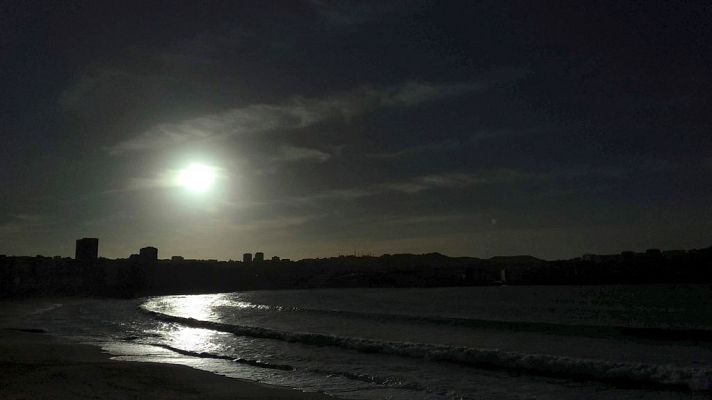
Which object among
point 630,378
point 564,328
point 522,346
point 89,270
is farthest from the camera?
point 89,270

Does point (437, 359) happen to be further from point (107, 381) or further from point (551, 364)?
point (107, 381)

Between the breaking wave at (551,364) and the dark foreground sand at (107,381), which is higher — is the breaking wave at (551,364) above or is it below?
below

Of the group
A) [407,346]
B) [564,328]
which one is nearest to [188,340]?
[407,346]

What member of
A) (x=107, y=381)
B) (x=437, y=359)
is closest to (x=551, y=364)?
(x=437, y=359)

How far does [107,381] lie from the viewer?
13422mm

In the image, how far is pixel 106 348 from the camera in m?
22.1

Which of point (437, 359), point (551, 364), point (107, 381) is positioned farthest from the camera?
point (437, 359)

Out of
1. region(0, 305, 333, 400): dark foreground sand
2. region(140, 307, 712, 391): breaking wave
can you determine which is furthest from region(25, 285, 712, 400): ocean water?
region(0, 305, 333, 400): dark foreground sand

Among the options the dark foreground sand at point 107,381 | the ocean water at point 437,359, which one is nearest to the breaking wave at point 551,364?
the ocean water at point 437,359

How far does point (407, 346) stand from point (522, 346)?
6449 millimetres

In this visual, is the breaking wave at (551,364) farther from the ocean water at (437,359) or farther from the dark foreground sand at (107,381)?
the dark foreground sand at (107,381)

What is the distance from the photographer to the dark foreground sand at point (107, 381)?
11.7 metres

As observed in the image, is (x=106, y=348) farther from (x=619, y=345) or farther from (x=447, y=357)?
(x=619, y=345)

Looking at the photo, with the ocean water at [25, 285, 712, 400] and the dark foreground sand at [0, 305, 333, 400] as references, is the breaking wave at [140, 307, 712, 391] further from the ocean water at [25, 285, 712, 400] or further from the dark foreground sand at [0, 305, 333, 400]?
the dark foreground sand at [0, 305, 333, 400]
